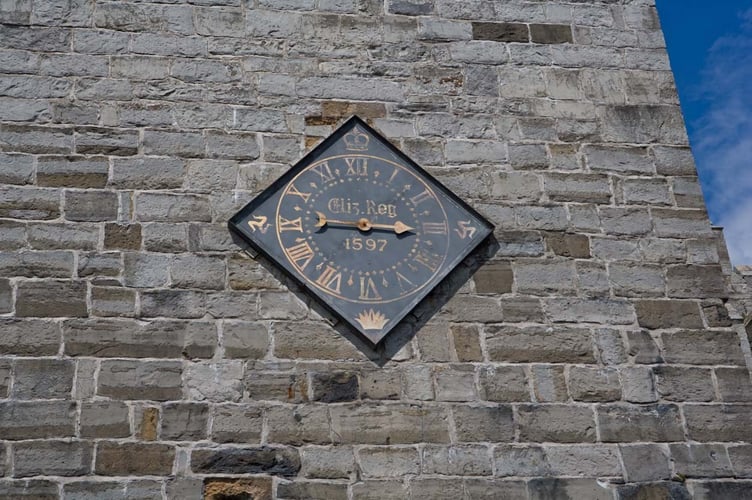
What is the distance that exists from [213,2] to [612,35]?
2.55 m

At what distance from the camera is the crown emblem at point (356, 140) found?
603 cm

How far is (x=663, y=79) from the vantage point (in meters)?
6.62

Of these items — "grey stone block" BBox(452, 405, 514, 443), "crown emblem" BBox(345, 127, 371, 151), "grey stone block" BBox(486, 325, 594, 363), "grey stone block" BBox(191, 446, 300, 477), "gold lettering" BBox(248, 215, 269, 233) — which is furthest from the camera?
"crown emblem" BBox(345, 127, 371, 151)

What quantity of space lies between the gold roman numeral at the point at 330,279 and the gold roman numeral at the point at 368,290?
123 mm

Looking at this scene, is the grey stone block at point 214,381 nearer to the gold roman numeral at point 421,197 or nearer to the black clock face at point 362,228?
the black clock face at point 362,228

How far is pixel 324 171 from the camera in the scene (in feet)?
19.4

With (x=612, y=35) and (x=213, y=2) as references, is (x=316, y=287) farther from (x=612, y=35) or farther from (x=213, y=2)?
(x=612, y=35)

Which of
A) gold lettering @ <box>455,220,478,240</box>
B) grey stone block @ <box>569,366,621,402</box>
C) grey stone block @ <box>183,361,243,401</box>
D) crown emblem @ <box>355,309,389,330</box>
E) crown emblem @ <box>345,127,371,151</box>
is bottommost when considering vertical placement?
grey stone block @ <box>569,366,621,402</box>

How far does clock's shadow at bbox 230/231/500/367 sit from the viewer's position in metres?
5.44

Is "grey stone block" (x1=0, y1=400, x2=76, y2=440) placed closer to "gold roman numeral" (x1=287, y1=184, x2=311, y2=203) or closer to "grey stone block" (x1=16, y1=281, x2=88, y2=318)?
"grey stone block" (x1=16, y1=281, x2=88, y2=318)

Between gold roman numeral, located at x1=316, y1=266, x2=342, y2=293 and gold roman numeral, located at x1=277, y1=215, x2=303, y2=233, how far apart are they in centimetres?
28

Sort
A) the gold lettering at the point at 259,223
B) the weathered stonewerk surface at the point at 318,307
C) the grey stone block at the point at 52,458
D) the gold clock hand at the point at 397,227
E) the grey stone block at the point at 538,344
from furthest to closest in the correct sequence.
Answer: the gold clock hand at the point at 397,227 < the gold lettering at the point at 259,223 < the grey stone block at the point at 538,344 < the weathered stonewerk surface at the point at 318,307 < the grey stone block at the point at 52,458

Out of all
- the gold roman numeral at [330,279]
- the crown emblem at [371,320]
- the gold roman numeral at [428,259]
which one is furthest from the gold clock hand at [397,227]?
the crown emblem at [371,320]

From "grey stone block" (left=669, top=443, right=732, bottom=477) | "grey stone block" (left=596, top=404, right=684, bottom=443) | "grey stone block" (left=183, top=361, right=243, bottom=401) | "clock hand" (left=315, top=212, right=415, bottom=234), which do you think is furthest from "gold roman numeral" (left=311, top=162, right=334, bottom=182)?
"grey stone block" (left=669, top=443, right=732, bottom=477)
